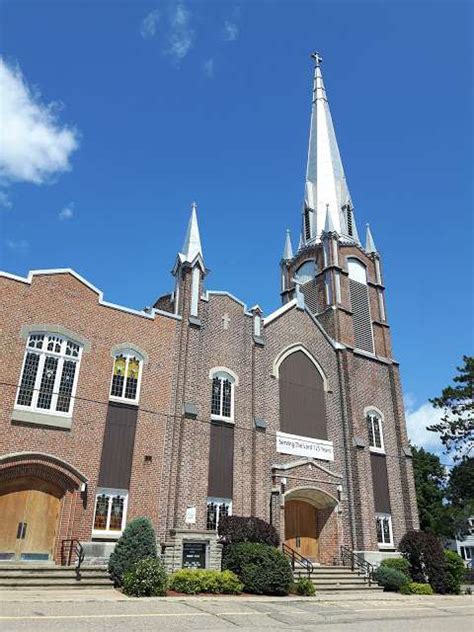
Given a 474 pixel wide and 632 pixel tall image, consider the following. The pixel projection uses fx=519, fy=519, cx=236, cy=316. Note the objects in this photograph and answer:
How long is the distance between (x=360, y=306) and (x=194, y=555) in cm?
1824

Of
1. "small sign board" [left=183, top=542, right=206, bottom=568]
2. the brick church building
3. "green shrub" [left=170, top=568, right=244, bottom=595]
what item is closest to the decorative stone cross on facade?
the brick church building

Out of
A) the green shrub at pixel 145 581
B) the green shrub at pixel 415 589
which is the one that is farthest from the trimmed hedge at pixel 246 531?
the green shrub at pixel 415 589

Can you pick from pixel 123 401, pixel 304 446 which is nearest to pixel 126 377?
pixel 123 401

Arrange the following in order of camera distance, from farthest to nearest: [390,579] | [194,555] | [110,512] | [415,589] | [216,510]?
[216,510], [390,579], [415,589], [110,512], [194,555]

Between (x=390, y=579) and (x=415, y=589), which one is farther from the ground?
(x=390, y=579)

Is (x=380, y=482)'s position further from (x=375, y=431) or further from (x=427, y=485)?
(x=427, y=485)

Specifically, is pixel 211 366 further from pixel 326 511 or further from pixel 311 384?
pixel 326 511

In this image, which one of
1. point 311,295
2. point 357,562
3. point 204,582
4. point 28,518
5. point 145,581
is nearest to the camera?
point 145,581

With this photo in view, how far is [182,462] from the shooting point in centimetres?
2033

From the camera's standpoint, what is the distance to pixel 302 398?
26.0 m

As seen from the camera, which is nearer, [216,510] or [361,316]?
[216,510]

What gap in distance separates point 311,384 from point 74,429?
1256 cm

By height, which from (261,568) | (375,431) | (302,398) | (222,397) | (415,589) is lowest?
(415,589)

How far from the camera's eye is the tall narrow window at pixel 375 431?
1079 inches
